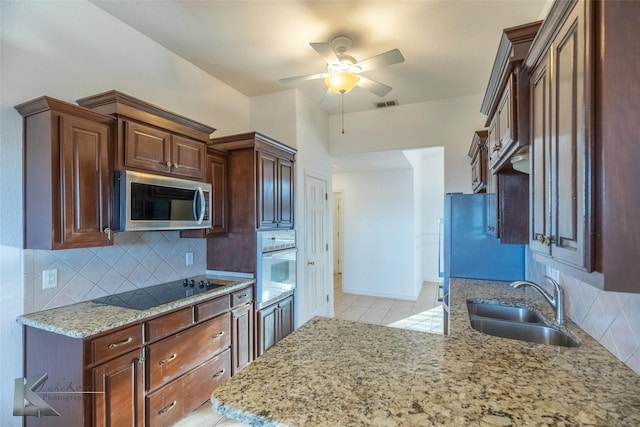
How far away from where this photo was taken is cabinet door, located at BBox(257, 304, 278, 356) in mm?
2943

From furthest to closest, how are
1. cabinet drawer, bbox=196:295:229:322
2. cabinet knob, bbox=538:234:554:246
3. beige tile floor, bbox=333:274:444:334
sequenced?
beige tile floor, bbox=333:274:444:334, cabinet drawer, bbox=196:295:229:322, cabinet knob, bbox=538:234:554:246

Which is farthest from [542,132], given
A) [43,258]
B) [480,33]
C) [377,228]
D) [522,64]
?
[377,228]

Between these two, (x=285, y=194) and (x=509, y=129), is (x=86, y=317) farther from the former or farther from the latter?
(x=509, y=129)

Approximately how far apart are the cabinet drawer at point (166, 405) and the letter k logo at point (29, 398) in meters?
0.55

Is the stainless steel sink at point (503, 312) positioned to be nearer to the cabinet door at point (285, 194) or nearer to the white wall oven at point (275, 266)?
the white wall oven at point (275, 266)

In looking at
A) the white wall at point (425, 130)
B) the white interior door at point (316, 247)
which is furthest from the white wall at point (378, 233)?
the white interior door at point (316, 247)

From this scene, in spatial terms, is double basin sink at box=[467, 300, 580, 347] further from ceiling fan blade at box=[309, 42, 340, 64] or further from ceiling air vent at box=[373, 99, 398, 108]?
ceiling air vent at box=[373, 99, 398, 108]

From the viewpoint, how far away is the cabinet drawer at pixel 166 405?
193 cm

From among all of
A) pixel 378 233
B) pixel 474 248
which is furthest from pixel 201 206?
pixel 378 233

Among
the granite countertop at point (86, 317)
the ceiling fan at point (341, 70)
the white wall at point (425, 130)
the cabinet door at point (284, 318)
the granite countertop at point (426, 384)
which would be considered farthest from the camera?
the white wall at point (425, 130)

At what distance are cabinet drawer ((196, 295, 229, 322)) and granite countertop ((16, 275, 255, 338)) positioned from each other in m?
0.17

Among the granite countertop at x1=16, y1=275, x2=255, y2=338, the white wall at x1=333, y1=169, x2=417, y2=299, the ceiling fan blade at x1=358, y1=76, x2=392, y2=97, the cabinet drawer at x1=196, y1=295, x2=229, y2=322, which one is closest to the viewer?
the granite countertop at x1=16, y1=275, x2=255, y2=338

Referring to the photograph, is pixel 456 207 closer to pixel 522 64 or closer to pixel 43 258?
pixel 522 64

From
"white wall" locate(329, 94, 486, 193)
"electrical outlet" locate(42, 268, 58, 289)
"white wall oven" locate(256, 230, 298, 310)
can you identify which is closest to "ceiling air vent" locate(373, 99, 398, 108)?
"white wall" locate(329, 94, 486, 193)
